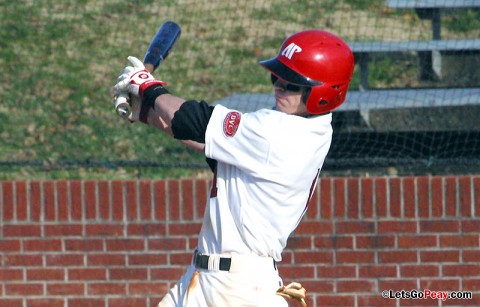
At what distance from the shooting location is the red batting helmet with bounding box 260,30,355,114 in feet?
13.5

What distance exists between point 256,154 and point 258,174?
0.08 meters

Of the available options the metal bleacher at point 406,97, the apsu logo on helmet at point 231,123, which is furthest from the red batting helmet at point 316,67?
the metal bleacher at point 406,97

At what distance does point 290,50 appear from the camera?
4172 millimetres

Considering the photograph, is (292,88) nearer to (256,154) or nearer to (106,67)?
(256,154)

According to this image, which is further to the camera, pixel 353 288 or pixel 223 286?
pixel 353 288

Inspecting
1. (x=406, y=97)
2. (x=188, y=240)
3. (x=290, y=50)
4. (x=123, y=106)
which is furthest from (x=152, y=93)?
(x=406, y=97)

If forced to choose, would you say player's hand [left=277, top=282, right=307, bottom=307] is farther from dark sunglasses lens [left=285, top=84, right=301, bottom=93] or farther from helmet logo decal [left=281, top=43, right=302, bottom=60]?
helmet logo decal [left=281, top=43, right=302, bottom=60]

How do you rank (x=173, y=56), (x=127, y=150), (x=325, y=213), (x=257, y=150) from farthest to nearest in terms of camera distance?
(x=173, y=56)
(x=127, y=150)
(x=325, y=213)
(x=257, y=150)

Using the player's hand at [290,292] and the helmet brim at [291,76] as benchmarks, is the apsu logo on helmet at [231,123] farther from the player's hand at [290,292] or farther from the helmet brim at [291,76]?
the player's hand at [290,292]

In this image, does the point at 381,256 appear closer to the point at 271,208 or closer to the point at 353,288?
the point at 353,288

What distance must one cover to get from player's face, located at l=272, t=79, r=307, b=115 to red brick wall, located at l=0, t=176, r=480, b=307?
2.15 meters

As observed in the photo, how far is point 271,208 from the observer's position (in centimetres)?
413

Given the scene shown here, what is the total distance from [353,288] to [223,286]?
230cm

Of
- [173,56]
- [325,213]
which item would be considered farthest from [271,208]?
[173,56]
